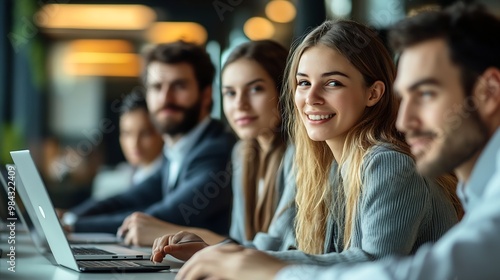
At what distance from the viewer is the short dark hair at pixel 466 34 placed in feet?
4.70

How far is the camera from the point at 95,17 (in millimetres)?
8570

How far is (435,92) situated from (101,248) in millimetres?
1614

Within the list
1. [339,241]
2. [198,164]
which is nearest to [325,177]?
[339,241]

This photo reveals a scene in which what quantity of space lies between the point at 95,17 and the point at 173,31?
0.91 meters

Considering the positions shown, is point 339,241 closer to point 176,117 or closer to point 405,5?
point 176,117

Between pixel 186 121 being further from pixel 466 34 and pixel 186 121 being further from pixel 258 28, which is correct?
pixel 258 28

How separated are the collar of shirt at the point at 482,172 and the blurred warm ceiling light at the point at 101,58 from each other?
7278mm

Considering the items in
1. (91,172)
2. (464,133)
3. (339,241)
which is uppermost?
(464,133)

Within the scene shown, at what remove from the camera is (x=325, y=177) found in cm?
241

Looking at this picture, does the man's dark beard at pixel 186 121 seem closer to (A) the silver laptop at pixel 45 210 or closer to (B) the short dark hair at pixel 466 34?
(A) the silver laptop at pixel 45 210

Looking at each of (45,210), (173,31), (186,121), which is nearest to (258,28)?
(173,31)

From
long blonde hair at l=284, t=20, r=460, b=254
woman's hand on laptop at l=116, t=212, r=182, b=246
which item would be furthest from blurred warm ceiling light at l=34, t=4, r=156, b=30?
long blonde hair at l=284, t=20, r=460, b=254

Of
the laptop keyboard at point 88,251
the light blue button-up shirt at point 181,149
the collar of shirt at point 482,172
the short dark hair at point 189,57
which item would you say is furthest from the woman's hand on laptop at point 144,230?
the collar of shirt at point 482,172

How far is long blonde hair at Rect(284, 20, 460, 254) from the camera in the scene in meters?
2.16
